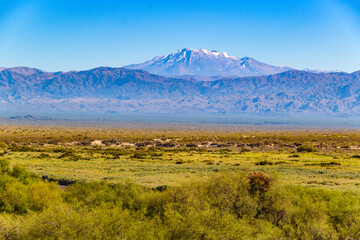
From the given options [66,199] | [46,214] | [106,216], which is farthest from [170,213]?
[66,199]

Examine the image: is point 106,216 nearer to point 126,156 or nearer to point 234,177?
point 234,177

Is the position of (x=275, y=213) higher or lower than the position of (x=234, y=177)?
lower


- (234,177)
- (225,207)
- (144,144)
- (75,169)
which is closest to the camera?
(225,207)

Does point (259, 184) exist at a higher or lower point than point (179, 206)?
higher

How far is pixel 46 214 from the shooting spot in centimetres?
2309

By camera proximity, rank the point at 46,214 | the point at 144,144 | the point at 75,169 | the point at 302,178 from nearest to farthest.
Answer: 1. the point at 46,214
2. the point at 302,178
3. the point at 75,169
4. the point at 144,144

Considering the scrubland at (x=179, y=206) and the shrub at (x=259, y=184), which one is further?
the shrub at (x=259, y=184)

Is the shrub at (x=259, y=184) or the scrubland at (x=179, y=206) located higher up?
the shrub at (x=259, y=184)

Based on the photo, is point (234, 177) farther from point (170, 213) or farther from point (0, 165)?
point (0, 165)

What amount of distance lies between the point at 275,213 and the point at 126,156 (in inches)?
1659

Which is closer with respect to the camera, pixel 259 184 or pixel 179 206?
pixel 179 206

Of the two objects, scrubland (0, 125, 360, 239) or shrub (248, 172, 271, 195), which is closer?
scrubland (0, 125, 360, 239)

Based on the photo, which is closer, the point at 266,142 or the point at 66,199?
the point at 66,199

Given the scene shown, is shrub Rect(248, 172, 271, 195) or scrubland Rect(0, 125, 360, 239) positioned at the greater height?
shrub Rect(248, 172, 271, 195)
